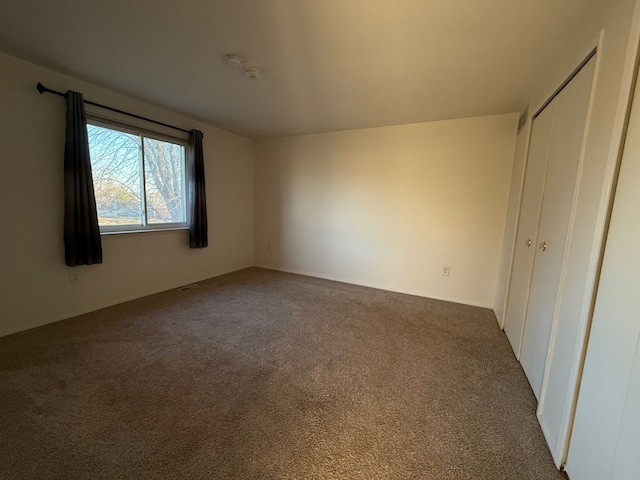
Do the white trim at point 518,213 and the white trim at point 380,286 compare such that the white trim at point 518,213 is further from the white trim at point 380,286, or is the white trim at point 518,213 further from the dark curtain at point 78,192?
the dark curtain at point 78,192

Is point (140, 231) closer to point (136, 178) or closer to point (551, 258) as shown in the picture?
point (136, 178)

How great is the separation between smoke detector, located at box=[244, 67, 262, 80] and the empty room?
→ 2 centimetres

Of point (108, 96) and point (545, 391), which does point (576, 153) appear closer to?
point (545, 391)

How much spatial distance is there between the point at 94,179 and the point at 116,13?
176cm

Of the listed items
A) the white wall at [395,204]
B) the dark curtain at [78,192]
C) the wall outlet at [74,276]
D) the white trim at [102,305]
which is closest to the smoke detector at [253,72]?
the dark curtain at [78,192]

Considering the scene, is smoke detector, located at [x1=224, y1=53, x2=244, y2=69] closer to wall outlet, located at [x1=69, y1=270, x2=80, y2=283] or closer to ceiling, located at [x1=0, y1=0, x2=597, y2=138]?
ceiling, located at [x1=0, y1=0, x2=597, y2=138]

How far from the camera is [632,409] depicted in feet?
2.86

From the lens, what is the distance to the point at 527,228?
2227 mm

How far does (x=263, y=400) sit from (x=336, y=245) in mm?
2792

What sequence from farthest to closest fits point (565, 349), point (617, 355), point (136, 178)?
1. point (136, 178)
2. point (565, 349)
3. point (617, 355)

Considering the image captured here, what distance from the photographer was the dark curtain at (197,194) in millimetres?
3564

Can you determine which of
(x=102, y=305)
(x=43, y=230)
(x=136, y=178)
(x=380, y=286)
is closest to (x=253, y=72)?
(x=136, y=178)

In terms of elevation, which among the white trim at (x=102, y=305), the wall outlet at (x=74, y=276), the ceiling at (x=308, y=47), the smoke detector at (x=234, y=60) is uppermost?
the ceiling at (x=308, y=47)

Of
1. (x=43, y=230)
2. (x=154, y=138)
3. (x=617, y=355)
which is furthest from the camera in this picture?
(x=154, y=138)
